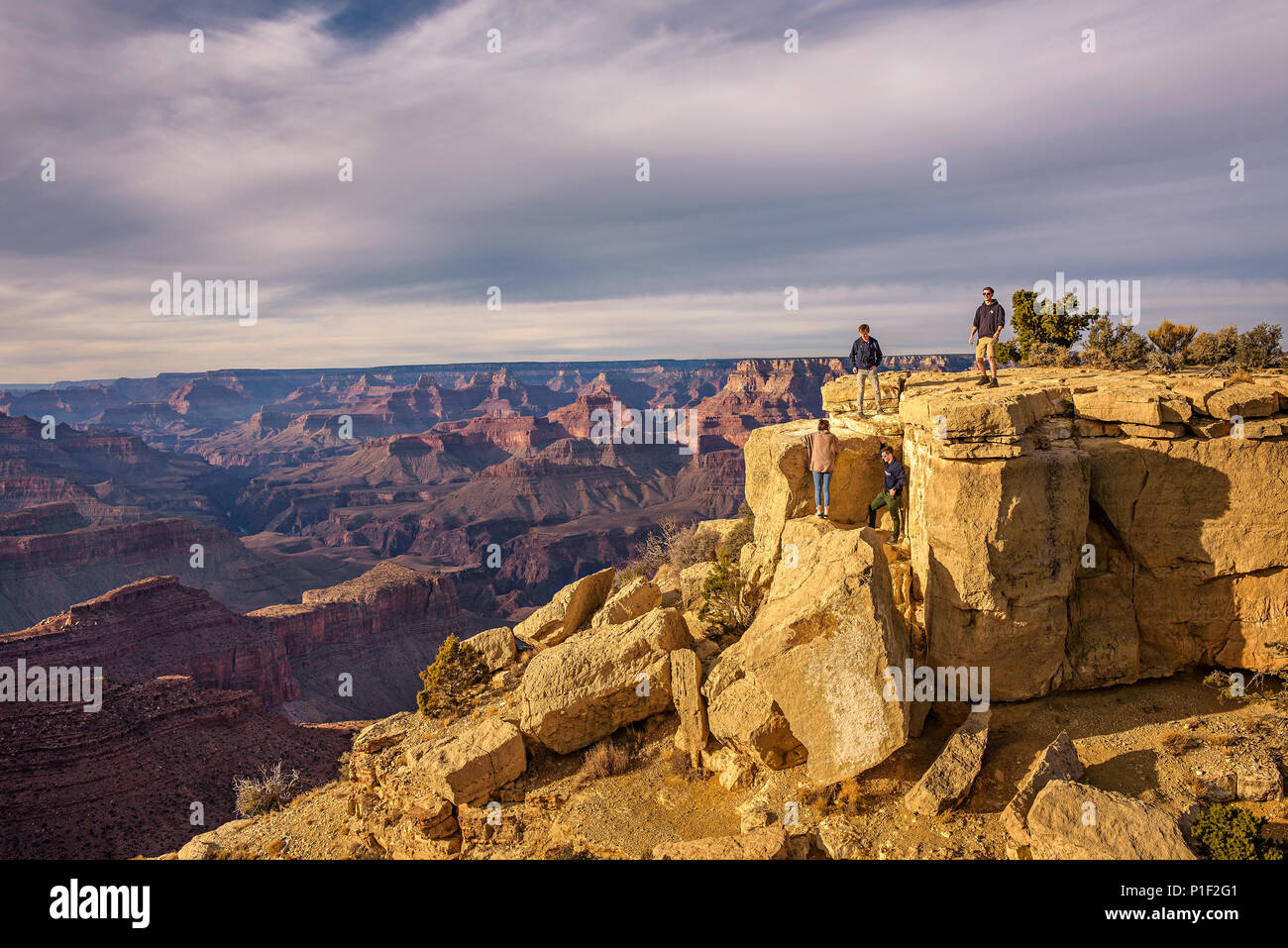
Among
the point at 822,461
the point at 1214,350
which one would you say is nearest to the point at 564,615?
the point at 822,461

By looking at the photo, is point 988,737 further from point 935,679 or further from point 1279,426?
point 1279,426

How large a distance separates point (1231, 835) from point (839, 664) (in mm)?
5050

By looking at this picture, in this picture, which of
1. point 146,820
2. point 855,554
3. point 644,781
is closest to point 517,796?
point 644,781

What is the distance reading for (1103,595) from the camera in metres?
12.1

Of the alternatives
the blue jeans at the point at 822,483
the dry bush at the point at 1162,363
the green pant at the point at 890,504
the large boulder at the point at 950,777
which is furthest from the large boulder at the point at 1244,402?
the large boulder at the point at 950,777

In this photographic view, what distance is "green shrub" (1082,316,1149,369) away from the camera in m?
20.0

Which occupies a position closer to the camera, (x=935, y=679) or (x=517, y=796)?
(x=935, y=679)

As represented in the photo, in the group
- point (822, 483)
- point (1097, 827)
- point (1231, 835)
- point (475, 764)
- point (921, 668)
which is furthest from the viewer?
point (822, 483)

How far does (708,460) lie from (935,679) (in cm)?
15500

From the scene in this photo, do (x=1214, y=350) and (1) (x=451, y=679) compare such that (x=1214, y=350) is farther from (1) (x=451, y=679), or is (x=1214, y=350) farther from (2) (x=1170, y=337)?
(1) (x=451, y=679)

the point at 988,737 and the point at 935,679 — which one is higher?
the point at 935,679

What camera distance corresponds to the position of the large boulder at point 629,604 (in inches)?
638

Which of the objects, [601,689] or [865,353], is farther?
[865,353]

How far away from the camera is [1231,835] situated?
8250 mm
